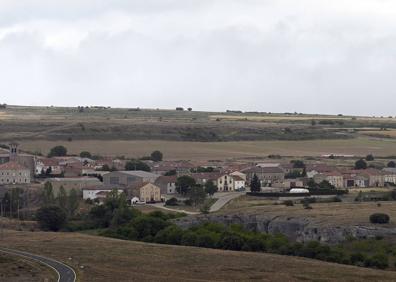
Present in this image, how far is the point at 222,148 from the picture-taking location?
158 meters

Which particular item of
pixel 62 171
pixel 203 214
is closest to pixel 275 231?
pixel 203 214

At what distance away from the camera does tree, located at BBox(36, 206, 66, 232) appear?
252 ft

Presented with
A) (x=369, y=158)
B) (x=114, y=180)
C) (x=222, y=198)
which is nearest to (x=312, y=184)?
(x=222, y=198)

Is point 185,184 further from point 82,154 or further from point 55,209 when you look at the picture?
point 82,154

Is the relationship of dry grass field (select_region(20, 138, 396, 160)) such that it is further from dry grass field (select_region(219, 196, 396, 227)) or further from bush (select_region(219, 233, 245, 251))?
bush (select_region(219, 233, 245, 251))

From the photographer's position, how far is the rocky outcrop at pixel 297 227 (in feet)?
216

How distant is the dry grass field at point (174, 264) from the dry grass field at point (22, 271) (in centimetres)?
171

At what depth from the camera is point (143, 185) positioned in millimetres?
96000

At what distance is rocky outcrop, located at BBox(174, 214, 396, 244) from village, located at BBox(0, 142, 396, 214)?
13.7m

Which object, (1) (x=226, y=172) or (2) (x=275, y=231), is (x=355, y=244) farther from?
(1) (x=226, y=172)

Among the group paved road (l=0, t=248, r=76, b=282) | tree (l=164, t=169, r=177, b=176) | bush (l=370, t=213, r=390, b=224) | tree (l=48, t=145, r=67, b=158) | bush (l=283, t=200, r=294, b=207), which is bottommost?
paved road (l=0, t=248, r=76, b=282)

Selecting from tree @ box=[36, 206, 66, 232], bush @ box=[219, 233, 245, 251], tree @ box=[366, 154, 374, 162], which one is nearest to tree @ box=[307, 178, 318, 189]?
tree @ box=[36, 206, 66, 232]

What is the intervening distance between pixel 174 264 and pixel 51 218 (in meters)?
27.5

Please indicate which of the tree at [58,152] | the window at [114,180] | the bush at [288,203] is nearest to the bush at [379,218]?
the bush at [288,203]
